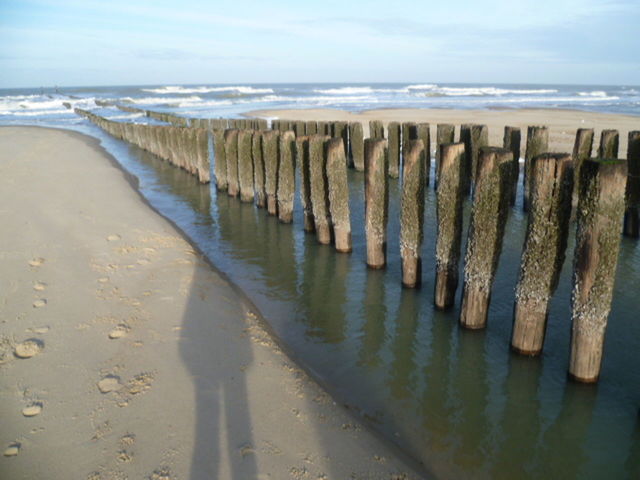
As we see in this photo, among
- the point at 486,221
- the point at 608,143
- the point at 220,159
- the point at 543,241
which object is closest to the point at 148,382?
the point at 486,221

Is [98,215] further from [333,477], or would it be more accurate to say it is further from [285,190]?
[333,477]

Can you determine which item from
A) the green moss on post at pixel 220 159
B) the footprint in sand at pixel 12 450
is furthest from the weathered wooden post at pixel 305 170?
the footprint in sand at pixel 12 450

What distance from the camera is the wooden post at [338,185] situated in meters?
6.49

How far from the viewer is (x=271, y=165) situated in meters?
8.55

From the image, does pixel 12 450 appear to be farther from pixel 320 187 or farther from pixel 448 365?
pixel 320 187

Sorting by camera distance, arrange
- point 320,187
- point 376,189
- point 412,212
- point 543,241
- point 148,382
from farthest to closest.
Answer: point 320,187, point 376,189, point 412,212, point 543,241, point 148,382

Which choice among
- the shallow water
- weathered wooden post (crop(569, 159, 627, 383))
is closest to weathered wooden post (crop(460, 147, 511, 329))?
the shallow water

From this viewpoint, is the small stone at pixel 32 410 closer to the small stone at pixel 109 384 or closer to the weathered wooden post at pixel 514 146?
the small stone at pixel 109 384

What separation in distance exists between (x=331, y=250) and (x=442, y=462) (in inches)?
171

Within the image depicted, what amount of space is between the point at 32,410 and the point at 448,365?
11.4 ft

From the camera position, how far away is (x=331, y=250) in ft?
23.8

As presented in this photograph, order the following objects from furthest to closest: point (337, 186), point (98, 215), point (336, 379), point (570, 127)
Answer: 1. point (570, 127)
2. point (98, 215)
3. point (337, 186)
4. point (336, 379)

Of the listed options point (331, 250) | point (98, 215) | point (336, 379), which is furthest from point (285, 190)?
point (336, 379)

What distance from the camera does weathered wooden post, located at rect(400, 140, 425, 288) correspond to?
5.30m
